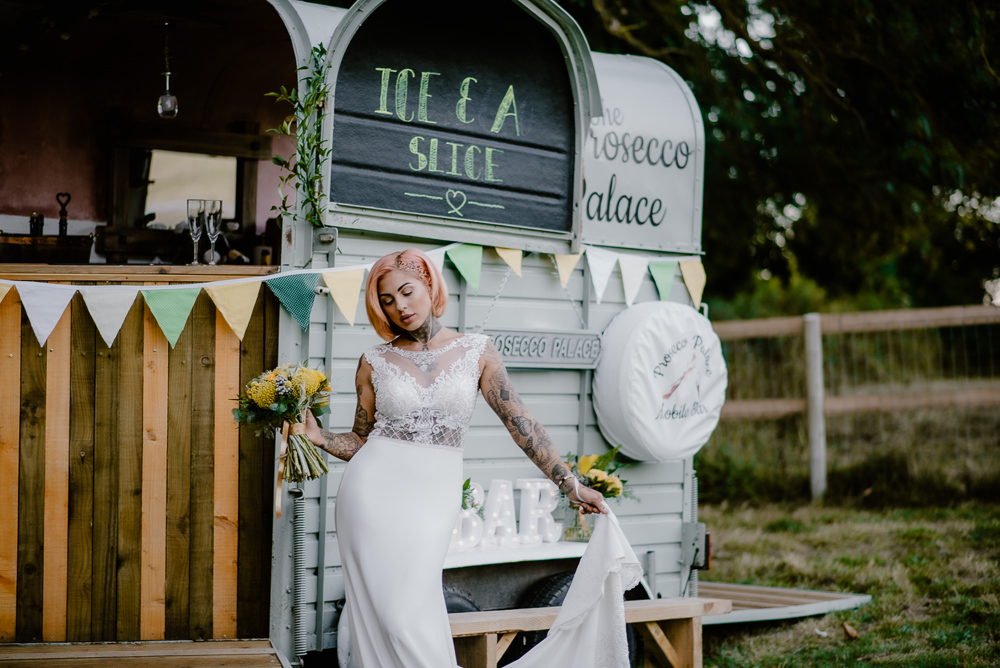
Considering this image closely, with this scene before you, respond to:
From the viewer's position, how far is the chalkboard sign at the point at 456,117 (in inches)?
173

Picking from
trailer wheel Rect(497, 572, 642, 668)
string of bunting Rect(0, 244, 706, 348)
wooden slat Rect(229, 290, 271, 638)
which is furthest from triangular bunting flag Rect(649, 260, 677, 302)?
wooden slat Rect(229, 290, 271, 638)

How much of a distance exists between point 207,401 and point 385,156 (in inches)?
51.5

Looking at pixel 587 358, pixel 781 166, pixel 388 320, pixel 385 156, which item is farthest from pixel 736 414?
pixel 388 320

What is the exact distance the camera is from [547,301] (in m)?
5.05

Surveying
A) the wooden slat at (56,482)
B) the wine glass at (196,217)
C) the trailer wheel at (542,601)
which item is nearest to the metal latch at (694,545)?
the trailer wheel at (542,601)

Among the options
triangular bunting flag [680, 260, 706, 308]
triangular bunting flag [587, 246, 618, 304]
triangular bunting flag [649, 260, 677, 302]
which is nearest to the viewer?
→ triangular bunting flag [587, 246, 618, 304]

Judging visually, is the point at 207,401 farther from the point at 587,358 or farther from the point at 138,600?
the point at 587,358

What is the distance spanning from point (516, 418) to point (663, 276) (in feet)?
6.83

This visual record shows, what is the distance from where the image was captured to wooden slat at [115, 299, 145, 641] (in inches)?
162

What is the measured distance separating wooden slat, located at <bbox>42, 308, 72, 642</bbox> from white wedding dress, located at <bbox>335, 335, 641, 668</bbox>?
135 centimetres

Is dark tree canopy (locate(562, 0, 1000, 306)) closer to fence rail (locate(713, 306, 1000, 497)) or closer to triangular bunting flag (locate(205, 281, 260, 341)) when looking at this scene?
fence rail (locate(713, 306, 1000, 497))

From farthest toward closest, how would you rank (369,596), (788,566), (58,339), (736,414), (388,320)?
(736,414) → (788,566) → (58,339) → (388,320) → (369,596)

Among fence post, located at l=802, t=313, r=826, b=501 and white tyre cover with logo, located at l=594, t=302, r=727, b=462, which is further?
fence post, located at l=802, t=313, r=826, b=501

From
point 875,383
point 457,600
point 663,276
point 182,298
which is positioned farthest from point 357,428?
point 875,383
